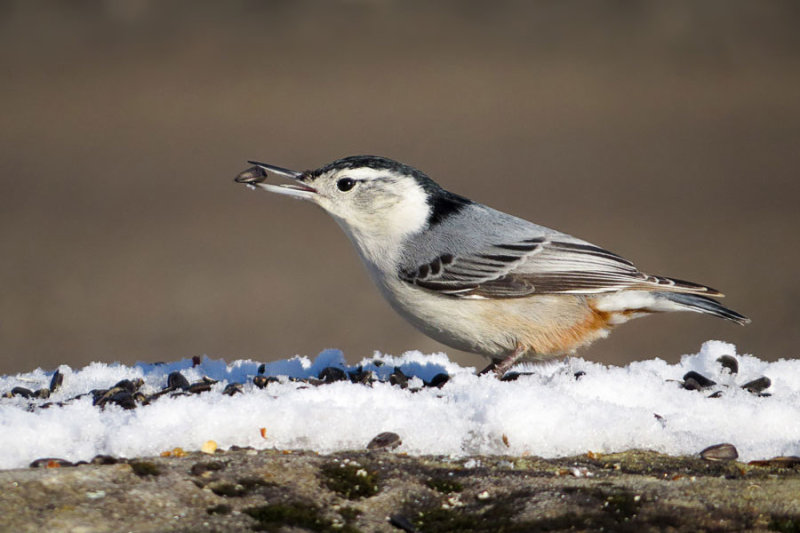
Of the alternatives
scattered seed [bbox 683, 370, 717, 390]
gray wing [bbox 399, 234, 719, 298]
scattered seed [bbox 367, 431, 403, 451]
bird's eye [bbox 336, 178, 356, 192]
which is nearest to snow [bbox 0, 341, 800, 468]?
scattered seed [bbox 367, 431, 403, 451]

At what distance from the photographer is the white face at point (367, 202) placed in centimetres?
532

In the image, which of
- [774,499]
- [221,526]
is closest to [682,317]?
[774,499]

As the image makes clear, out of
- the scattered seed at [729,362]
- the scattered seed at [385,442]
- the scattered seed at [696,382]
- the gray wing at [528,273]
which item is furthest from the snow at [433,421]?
the gray wing at [528,273]

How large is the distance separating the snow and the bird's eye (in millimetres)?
1713

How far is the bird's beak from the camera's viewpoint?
208 inches

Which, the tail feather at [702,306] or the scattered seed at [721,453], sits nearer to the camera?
the scattered seed at [721,453]

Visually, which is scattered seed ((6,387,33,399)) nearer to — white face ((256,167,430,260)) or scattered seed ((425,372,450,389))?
white face ((256,167,430,260))

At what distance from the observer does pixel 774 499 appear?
2.62 m

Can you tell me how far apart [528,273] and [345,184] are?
3.90 ft

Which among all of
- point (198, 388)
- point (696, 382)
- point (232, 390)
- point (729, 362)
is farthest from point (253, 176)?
point (729, 362)

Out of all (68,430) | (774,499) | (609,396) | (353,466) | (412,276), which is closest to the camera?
(774,499)

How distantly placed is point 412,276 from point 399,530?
2.65 meters

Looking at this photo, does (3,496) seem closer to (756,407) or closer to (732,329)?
(756,407)

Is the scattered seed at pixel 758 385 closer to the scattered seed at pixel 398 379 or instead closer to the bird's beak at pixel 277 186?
the scattered seed at pixel 398 379
